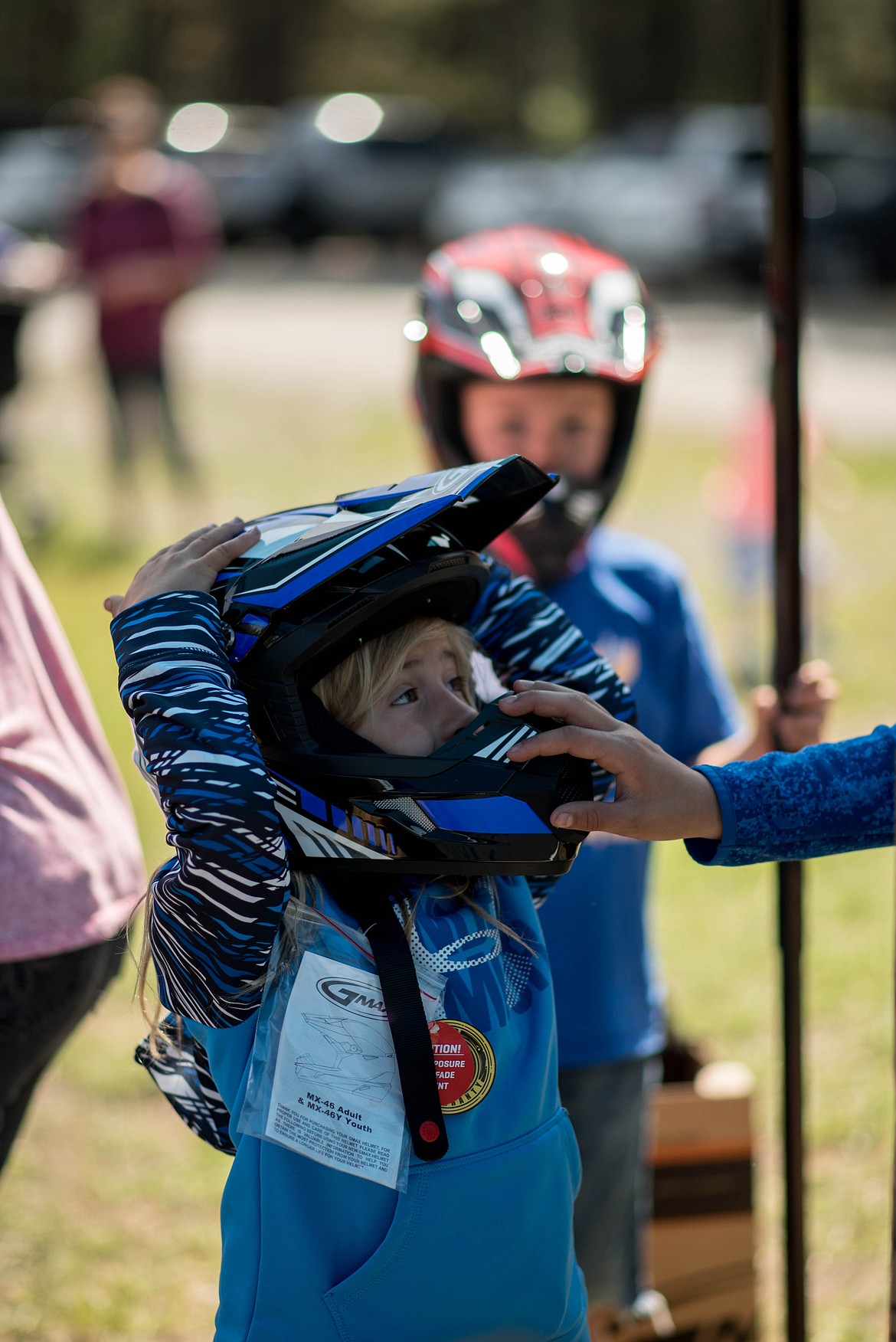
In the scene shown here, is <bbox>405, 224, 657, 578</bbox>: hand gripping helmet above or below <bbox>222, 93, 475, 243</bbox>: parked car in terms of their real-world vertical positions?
below

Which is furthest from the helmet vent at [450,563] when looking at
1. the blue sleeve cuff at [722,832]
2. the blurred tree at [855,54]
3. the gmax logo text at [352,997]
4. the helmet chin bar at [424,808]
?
the blurred tree at [855,54]

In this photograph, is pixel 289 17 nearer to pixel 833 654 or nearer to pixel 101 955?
pixel 833 654

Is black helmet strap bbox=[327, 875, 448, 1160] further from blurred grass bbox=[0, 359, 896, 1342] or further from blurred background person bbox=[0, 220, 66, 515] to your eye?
blurred background person bbox=[0, 220, 66, 515]

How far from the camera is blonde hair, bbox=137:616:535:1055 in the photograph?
1.67 m

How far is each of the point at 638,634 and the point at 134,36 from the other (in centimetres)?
3662

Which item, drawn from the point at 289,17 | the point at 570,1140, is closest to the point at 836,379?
the point at 570,1140

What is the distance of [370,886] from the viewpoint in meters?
1.69

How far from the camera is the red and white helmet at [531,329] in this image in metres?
2.62

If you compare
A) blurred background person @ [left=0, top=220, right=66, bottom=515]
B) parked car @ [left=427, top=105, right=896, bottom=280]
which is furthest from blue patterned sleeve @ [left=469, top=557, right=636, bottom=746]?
parked car @ [left=427, top=105, right=896, bottom=280]

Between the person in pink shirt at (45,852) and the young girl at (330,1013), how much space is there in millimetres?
406

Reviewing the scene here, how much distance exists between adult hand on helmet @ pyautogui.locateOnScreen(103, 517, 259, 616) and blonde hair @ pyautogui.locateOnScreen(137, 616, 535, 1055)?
191 millimetres

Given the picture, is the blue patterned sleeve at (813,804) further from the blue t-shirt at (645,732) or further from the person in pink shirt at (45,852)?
the person in pink shirt at (45,852)

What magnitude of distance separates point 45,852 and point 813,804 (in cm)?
109

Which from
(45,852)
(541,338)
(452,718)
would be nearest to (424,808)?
(452,718)
